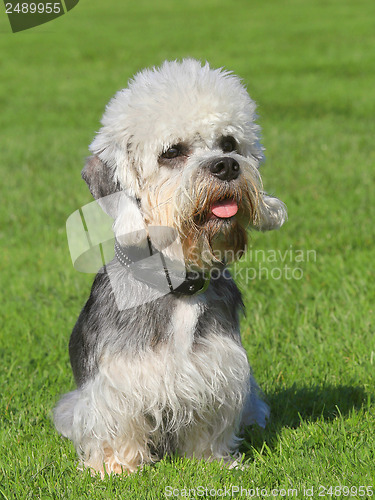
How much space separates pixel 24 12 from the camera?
35.6 ft

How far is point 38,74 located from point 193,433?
54.4 ft

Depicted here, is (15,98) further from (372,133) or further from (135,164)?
(135,164)

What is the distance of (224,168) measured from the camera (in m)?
3.55

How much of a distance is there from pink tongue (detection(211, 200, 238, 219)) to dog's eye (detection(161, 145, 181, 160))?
1.13 ft

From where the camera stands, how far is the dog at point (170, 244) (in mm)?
3609

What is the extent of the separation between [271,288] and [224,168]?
9.77 feet

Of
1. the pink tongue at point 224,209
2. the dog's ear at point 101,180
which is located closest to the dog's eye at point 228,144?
the pink tongue at point 224,209

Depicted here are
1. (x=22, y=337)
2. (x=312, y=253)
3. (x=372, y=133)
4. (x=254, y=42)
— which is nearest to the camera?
(x=22, y=337)

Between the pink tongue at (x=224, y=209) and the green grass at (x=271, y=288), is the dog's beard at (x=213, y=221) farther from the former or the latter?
the green grass at (x=271, y=288)

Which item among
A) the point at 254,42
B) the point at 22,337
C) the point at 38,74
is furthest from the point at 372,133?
the point at 254,42

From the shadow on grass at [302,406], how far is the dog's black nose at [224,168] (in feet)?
5.15

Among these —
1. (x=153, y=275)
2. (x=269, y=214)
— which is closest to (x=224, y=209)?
(x=269, y=214)

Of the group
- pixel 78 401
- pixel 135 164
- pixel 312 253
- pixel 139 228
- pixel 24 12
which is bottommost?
pixel 312 253

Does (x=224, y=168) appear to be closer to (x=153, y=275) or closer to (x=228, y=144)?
(x=228, y=144)
